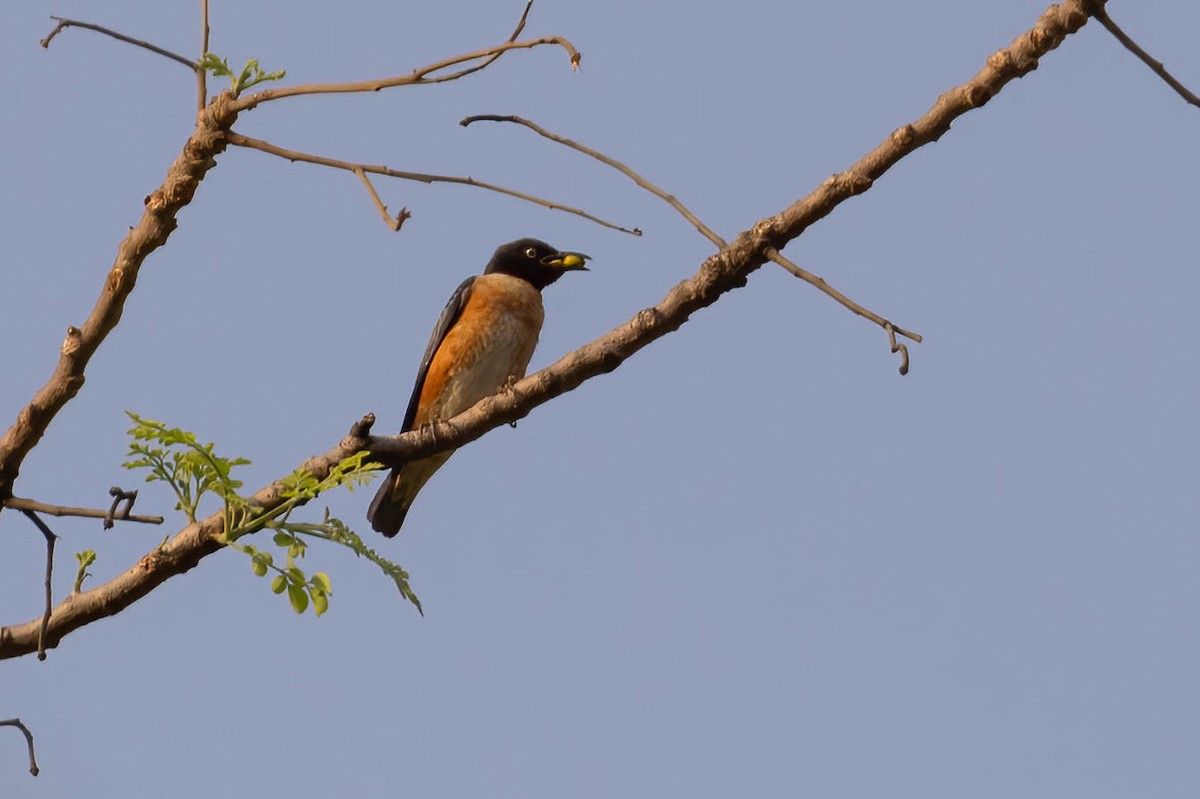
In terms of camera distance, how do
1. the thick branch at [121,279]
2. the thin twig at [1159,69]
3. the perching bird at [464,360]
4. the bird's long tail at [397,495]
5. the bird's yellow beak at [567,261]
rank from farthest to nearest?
the bird's yellow beak at [567,261] → the perching bird at [464,360] → the bird's long tail at [397,495] → the thick branch at [121,279] → the thin twig at [1159,69]

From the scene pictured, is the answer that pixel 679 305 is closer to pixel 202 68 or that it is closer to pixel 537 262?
pixel 202 68

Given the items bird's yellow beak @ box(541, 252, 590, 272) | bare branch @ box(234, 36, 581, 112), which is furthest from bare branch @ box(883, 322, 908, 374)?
bird's yellow beak @ box(541, 252, 590, 272)

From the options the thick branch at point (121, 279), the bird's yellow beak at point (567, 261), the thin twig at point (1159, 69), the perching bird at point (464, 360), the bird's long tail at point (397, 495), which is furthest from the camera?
the bird's yellow beak at point (567, 261)

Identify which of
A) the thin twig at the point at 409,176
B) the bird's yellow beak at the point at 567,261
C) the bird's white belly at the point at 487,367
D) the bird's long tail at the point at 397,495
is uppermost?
the bird's yellow beak at the point at 567,261

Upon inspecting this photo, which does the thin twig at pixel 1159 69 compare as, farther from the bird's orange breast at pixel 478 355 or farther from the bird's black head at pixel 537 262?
the bird's black head at pixel 537 262

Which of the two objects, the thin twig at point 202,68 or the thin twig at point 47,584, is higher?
the thin twig at point 202,68

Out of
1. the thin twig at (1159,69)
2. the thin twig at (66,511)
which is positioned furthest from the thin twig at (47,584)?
the thin twig at (1159,69)

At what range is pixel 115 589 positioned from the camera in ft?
11.0

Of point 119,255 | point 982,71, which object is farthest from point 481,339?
point 982,71

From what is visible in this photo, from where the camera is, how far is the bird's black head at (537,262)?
28.8 feet

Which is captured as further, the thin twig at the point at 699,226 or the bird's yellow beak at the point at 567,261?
the bird's yellow beak at the point at 567,261

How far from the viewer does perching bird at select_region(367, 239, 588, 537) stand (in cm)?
793

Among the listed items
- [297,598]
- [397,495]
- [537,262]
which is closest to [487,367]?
[397,495]

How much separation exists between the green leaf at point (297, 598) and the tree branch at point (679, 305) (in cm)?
22
